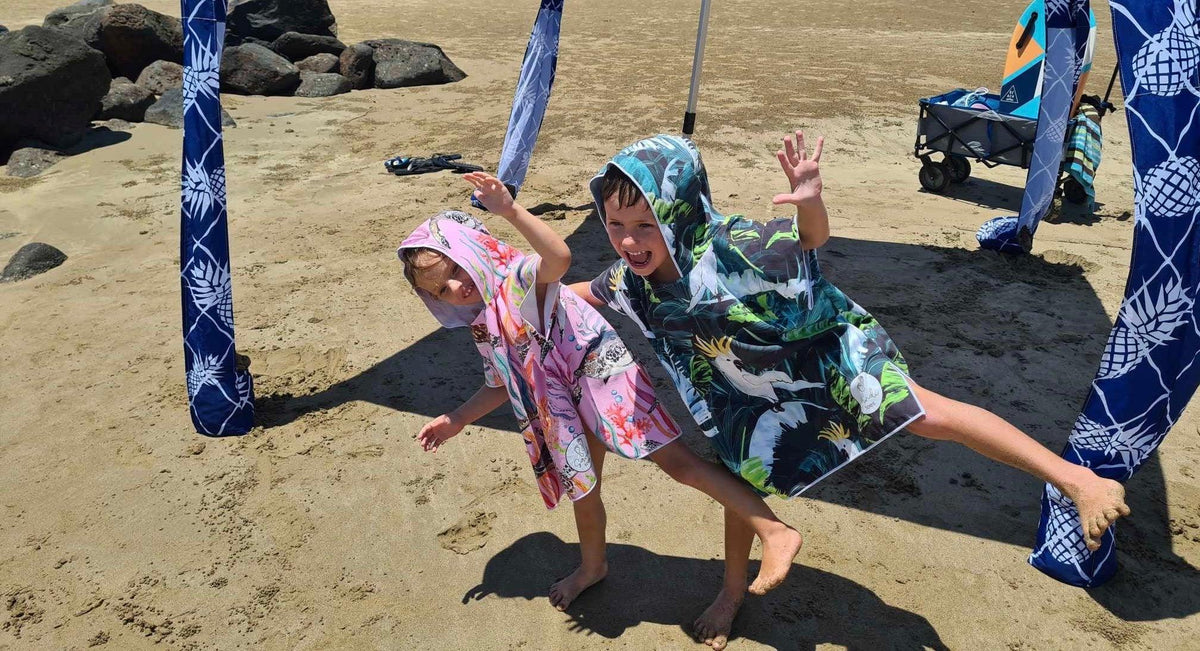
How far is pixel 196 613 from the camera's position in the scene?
3.01 meters

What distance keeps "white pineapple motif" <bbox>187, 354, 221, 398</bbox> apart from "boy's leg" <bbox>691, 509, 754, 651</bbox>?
2.52 meters

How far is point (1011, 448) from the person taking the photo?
88.8 inches

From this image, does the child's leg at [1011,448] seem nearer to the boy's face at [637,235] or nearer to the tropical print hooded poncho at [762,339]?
the tropical print hooded poncho at [762,339]

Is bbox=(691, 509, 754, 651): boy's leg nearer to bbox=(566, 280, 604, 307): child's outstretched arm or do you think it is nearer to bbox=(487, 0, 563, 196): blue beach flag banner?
bbox=(566, 280, 604, 307): child's outstretched arm

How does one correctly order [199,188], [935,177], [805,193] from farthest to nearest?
1. [935,177]
2. [199,188]
3. [805,193]

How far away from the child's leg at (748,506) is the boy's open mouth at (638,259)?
574 millimetres

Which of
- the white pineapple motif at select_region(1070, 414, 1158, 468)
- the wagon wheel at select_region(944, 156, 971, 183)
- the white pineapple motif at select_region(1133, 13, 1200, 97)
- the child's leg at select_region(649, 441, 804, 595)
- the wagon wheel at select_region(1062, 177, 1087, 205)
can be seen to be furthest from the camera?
the wagon wheel at select_region(944, 156, 971, 183)

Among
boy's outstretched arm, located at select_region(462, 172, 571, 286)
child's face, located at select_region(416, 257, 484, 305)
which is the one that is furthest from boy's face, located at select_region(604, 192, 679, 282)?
child's face, located at select_region(416, 257, 484, 305)

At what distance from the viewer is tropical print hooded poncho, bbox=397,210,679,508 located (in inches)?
99.2

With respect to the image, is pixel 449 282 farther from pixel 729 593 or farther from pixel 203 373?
pixel 203 373

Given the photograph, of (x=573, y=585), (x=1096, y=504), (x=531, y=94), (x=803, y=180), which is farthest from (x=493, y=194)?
(x=531, y=94)

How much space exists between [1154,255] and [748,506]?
4.82ft

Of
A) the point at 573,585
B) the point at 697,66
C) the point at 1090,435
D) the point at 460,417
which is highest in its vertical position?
the point at 697,66

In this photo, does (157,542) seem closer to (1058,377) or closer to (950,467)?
(950,467)
